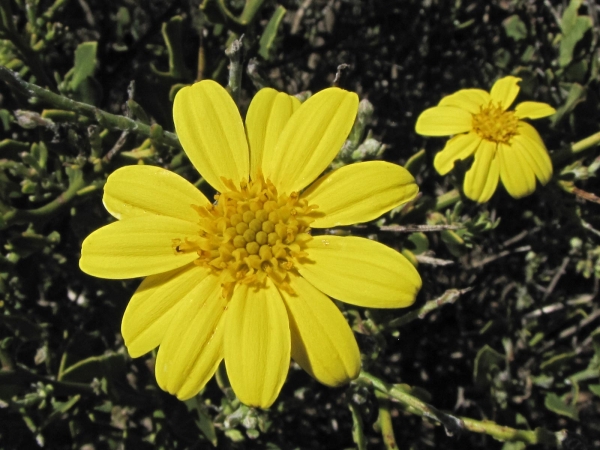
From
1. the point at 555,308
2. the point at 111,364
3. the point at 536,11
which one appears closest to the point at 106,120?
the point at 111,364

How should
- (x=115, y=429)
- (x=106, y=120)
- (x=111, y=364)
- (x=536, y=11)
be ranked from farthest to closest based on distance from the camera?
1. (x=536, y=11)
2. (x=115, y=429)
3. (x=111, y=364)
4. (x=106, y=120)

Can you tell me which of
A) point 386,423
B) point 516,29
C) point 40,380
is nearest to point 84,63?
point 40,380

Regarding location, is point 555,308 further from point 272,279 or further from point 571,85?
point 272,279

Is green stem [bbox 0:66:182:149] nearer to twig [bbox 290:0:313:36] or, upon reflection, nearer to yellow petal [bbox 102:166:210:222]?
yellow petal [bbox 102:166:210:222]

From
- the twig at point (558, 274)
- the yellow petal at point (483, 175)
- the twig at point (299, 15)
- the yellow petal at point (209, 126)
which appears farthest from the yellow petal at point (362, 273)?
the twig at point (299, 15)

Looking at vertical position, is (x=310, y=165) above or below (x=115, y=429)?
above

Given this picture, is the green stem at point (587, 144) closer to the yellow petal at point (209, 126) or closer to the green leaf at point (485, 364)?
the green leaf at point (485, 364)
